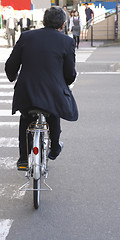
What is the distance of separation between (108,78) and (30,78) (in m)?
8.52

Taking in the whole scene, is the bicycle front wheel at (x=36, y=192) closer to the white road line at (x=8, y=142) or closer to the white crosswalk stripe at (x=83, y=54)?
the white road line at (x=8, y=142)

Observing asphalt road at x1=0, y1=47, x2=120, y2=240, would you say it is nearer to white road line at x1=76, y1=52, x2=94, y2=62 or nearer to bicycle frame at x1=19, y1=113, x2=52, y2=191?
bicycle frame at x1=19, y1=113, x2=52, y2=191

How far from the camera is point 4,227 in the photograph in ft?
12.2

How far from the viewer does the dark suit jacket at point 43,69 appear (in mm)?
3738

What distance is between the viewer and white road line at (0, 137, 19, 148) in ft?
20.0

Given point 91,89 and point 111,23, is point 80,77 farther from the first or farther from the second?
point 111,23

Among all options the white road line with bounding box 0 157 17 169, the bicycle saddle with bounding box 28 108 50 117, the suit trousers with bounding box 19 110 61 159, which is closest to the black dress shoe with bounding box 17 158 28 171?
the suit trousers with bounding box 19 110 61 159

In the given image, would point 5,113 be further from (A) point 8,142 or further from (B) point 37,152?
(B) point 37,152

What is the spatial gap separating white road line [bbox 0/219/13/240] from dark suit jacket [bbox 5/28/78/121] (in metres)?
1.04

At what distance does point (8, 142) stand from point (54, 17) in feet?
9.34

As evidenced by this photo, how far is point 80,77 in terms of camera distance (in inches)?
487

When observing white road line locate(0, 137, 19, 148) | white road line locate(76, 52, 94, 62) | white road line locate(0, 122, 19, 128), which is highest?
white road line locate(76, 52, 94, 62)

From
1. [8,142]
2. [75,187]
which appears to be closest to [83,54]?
[8,142]

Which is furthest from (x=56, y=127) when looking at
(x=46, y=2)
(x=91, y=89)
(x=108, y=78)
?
(x=46, y=2)
